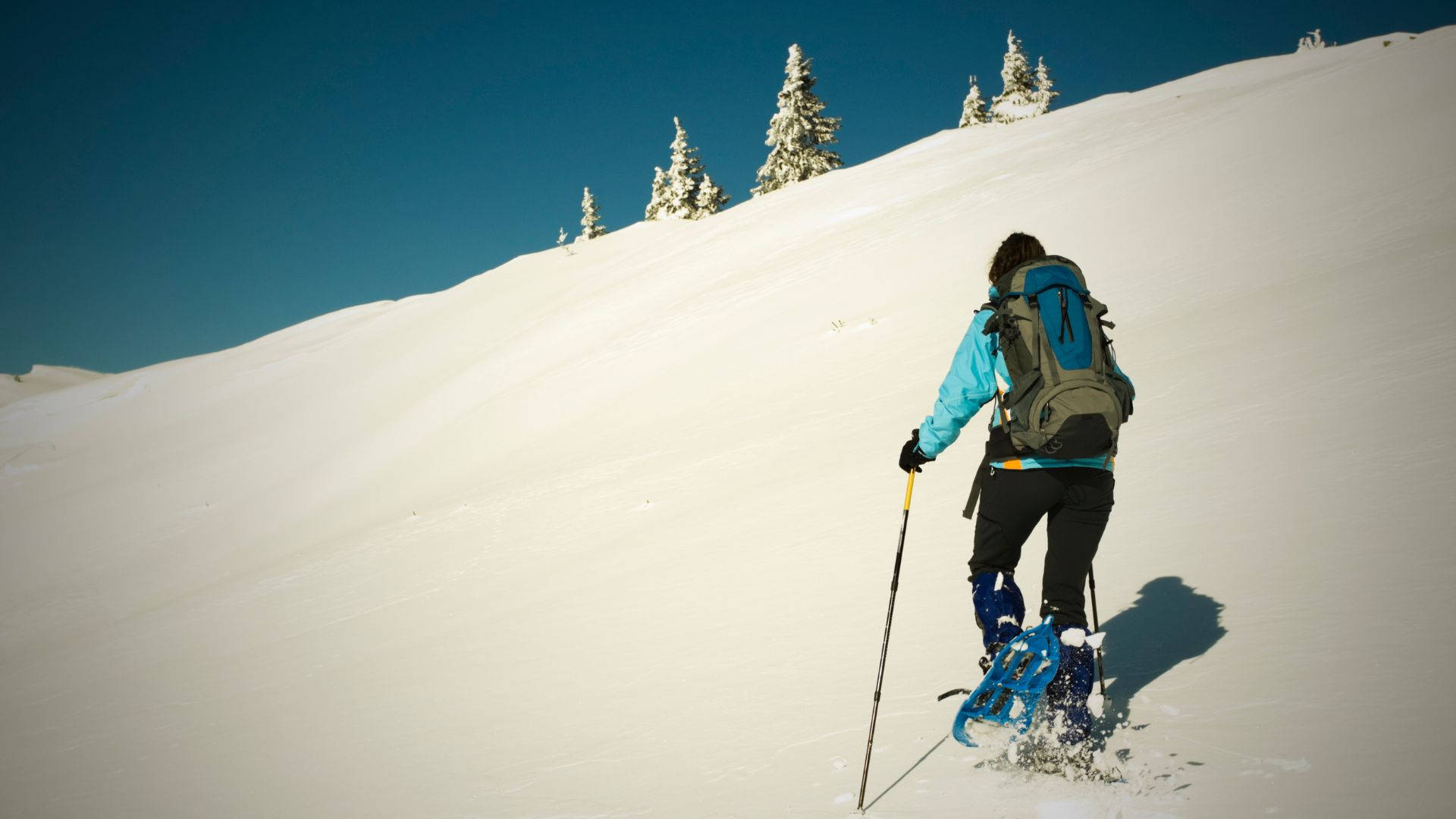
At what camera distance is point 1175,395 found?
5.70 meters

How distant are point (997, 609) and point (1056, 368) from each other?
0.89 meters

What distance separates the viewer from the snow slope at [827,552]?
8.89 ft

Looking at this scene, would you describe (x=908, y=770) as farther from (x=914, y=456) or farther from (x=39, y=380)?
(x=39, y=380)

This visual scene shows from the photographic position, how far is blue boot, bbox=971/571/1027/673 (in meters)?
2.63

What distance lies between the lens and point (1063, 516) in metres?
2.48

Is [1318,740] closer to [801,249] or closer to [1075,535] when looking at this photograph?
[1075,535]

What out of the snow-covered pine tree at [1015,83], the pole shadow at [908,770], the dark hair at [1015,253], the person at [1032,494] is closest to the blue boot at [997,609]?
the person at [1032,494]

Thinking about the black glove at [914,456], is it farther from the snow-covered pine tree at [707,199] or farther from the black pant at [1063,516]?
the snow-covered pine tree at [707,199]

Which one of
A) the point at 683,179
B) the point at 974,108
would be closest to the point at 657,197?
the point at 683,179

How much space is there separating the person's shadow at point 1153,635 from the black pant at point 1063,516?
0.56m

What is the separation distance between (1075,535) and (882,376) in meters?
5.91

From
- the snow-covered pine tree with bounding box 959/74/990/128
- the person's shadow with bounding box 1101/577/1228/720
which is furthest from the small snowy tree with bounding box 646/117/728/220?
the person's shadow with bounding box 1101/577/1228/720

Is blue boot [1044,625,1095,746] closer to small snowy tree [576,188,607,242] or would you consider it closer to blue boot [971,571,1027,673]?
blue boot [971,571,1027,673]

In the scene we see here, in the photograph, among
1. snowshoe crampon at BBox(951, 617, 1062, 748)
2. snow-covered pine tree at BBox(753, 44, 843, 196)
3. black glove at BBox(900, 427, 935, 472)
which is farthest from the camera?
snow-covered pine tree at BBox(753, 44, 843, 196)
